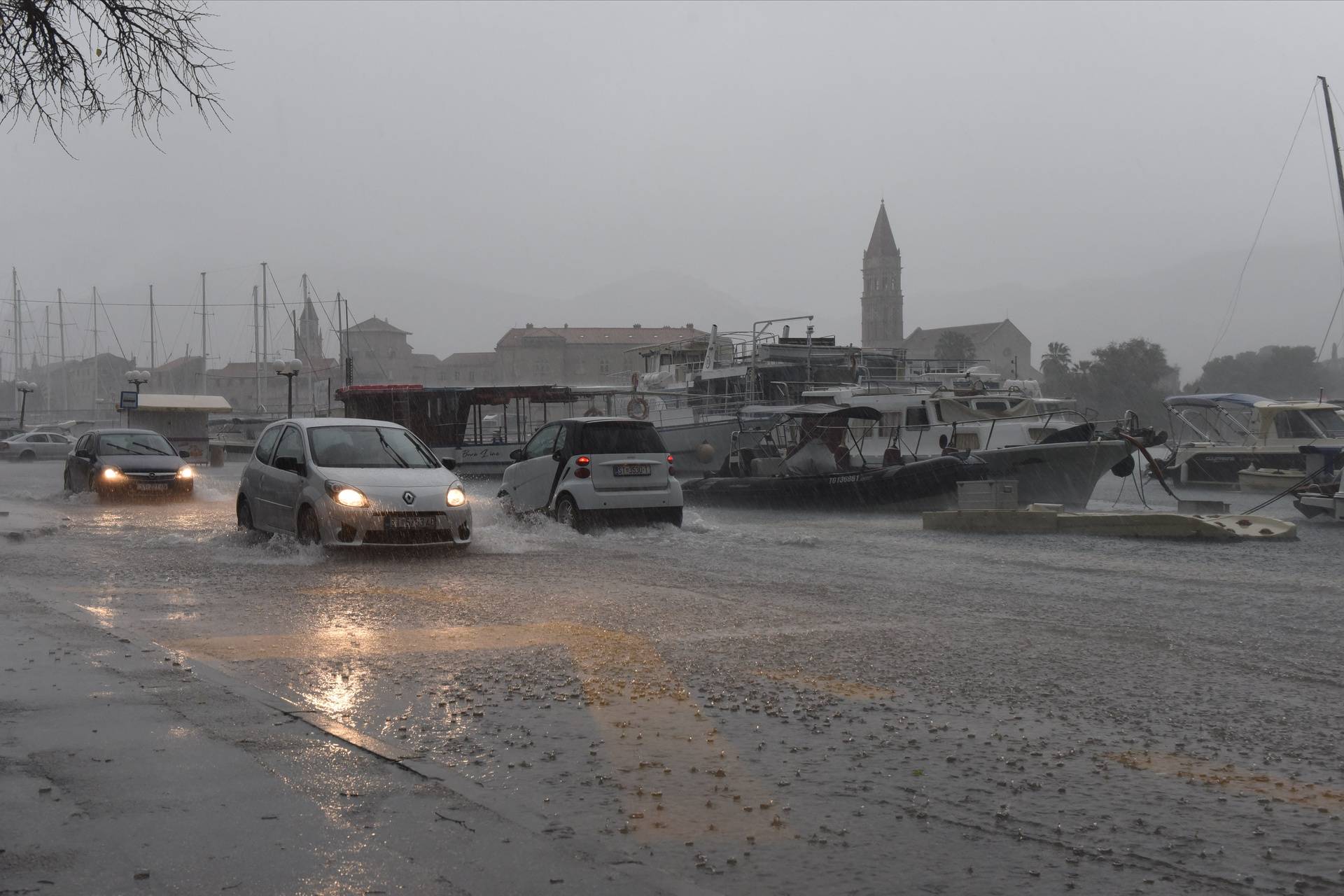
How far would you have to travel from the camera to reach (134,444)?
25.4 m

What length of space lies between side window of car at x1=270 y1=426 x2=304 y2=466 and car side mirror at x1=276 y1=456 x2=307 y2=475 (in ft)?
0.11

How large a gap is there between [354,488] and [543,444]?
4519mm

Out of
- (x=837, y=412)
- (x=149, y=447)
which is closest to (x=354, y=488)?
(x=149, y=447)

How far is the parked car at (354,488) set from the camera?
13219mm

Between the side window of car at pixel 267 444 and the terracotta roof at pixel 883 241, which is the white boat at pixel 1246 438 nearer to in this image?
the side window of car at pixel 267 444

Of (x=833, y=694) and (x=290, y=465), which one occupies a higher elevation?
(x=290, y=465)

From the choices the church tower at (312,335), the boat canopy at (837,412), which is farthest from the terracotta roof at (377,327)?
the boat canopy at (837,412)

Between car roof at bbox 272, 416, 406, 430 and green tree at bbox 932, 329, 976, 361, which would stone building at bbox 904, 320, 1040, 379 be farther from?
car roof at bbox 272, 416, 406, 430

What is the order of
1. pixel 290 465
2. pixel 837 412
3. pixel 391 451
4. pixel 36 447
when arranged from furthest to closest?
1. pixel 36 447
2. pixel 837 412
3. pixel 391 451
4. pixel 290 465

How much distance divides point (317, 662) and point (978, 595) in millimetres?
5921

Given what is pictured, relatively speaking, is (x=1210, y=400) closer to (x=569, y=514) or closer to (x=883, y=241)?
(x=569, y=514)

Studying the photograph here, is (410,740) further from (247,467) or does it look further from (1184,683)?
(247,467)

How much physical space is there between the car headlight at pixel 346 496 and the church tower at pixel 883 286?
158m

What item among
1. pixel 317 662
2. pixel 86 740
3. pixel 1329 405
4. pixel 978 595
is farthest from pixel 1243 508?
pixel 86 740
